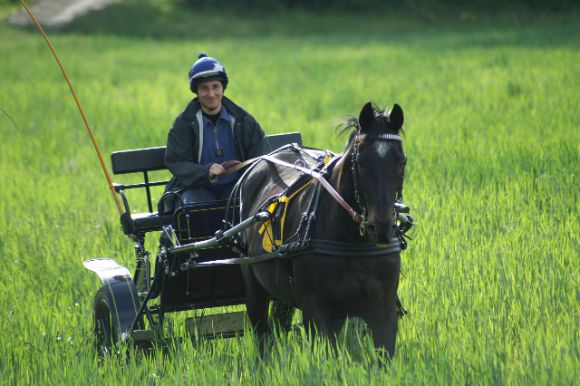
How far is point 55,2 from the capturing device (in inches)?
2092

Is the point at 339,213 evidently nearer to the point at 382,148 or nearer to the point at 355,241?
the point at 355,241

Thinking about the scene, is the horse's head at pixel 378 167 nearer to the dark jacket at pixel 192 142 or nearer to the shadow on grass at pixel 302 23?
the dark jacket at pixel 192 142

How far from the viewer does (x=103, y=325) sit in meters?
5.99

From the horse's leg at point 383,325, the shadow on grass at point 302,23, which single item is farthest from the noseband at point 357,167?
the shadow on grass at point 302,23

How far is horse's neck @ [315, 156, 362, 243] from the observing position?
4543 millimetres

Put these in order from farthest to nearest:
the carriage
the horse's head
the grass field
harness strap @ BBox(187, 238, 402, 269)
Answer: the carriage < the grass field < harness strap @ BBox(187, 238, 402, 269) < the horse's head

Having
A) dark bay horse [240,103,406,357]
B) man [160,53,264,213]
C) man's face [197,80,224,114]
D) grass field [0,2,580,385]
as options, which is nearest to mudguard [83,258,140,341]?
grass field [0,2,580,385]

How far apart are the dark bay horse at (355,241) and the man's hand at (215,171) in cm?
81

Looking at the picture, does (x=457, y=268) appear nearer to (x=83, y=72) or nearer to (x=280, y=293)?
(x=280, y=293)

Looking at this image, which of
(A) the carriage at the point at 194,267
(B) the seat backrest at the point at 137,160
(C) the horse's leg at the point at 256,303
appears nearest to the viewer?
(A) the carriage at the point at 194,267

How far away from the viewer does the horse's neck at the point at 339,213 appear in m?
4.54

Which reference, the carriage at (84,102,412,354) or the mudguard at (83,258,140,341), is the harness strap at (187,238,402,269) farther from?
the mudguard at (83,258,140,341)

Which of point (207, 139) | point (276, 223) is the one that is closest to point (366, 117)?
point (276, 223)

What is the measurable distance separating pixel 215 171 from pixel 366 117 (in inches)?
71.9
